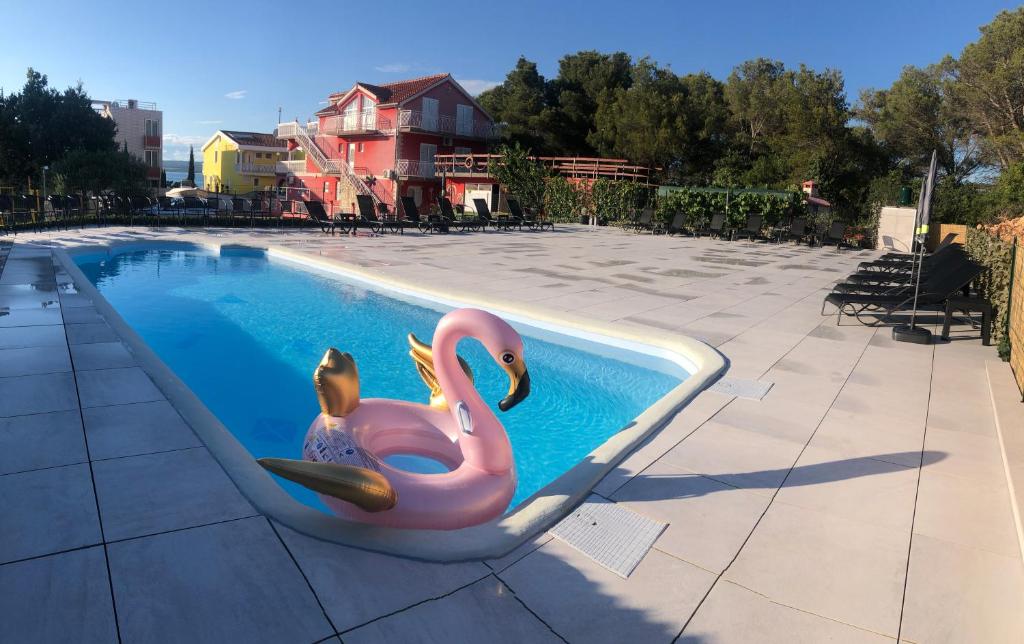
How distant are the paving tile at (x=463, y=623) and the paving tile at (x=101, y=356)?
13.6 ft

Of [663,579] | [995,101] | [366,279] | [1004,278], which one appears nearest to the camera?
[663,579]

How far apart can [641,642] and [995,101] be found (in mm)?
29486

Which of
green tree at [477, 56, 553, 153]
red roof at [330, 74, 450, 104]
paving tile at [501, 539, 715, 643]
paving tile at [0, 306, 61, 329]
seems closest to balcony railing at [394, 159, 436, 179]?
red roof at [330, 74, 450, 104]

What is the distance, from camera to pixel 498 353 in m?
3.51

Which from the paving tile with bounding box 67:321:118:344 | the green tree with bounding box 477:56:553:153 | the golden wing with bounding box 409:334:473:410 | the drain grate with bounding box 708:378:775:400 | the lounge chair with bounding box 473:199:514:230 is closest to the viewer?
the golden wing with bounding box 409:334:473:410

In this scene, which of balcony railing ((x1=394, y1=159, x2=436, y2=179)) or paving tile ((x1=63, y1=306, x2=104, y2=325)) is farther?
balcony railing ((x1=394, y1=159, x2=436, y2=179))

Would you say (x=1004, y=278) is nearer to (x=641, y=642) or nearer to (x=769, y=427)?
(x=769, y=427)

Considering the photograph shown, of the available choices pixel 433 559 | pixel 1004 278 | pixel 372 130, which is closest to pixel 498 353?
pixel 433 559

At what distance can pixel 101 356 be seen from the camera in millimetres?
5742

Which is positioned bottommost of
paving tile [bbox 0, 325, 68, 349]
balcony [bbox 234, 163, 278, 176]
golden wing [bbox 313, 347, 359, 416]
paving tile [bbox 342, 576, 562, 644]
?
paving tile [bbox 342, 576, 562, 644]

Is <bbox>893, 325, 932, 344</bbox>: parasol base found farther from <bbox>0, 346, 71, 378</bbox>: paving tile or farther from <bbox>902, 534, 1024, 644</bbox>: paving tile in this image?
<bbox>0, 346, 71, 378</bbox>: paving tile

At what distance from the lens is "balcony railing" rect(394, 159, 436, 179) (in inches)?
1362

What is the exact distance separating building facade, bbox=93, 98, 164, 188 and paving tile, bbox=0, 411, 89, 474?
55652 millimetres

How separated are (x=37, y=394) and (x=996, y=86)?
29893mm
